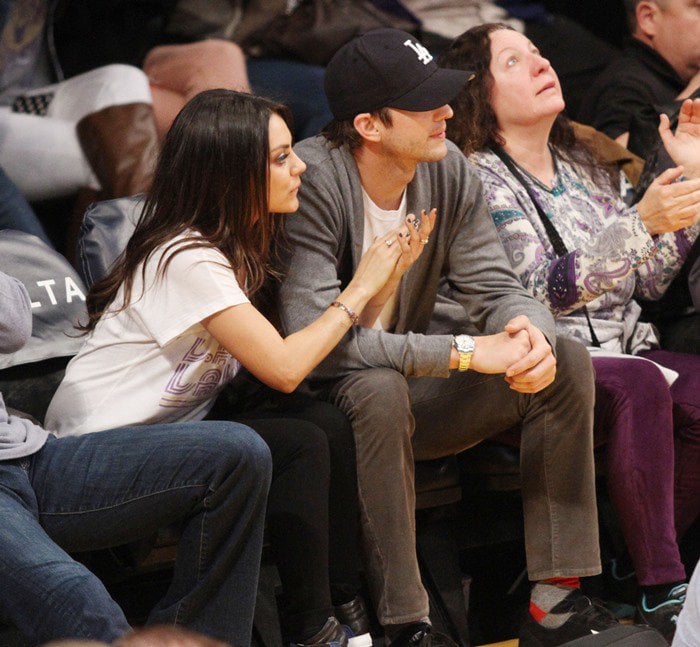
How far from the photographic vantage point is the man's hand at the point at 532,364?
2.32 metres

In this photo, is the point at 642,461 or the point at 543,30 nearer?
the point at 642,461

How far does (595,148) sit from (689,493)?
996mm

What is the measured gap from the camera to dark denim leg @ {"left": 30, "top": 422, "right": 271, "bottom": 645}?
2.03 metres

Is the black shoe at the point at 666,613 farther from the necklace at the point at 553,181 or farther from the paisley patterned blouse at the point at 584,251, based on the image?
the necklace at the point at 553,181

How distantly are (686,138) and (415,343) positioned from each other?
3.38 ft

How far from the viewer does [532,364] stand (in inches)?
91.3

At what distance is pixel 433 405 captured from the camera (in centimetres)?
249

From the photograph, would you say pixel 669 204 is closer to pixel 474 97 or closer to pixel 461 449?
pixel 474 97

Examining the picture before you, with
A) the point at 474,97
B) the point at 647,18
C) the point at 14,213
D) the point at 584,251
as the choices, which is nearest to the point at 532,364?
the point at 584,251

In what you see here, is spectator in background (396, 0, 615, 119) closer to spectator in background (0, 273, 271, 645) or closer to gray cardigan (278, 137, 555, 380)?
gray cardigan (278, 137, 555, 380)

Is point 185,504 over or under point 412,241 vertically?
under

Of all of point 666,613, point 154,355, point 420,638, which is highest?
point 154,355

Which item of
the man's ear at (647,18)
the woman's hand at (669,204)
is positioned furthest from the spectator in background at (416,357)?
the man's ear at (647,18)

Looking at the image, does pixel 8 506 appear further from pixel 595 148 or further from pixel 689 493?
pixel 595 148
